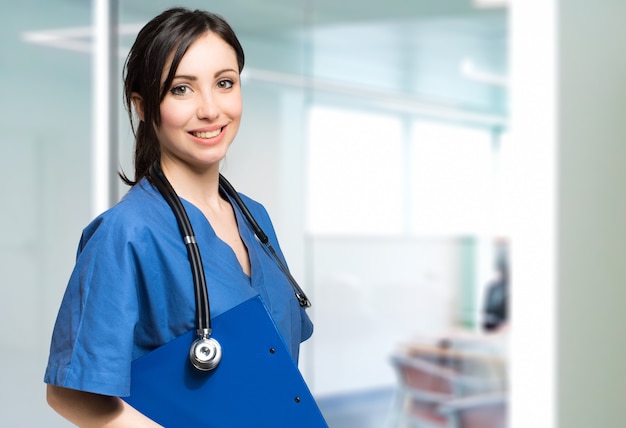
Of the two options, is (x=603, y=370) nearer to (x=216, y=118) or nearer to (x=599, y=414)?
(x=599, y=414)

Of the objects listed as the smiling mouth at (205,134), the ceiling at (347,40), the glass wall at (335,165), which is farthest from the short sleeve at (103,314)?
the ceiling at (347,40)

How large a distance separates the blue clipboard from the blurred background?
1681mm

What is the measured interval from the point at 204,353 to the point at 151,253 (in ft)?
0.33

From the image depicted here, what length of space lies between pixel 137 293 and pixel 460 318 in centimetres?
282

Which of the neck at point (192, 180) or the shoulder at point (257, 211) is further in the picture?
the shoulder at point (257, 211)

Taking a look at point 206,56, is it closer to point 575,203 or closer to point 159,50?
point 159,50

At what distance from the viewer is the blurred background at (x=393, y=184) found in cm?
267

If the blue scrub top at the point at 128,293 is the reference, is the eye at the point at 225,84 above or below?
above

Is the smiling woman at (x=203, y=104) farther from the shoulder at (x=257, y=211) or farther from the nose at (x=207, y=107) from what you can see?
the shoulder at (x=257, y=211)

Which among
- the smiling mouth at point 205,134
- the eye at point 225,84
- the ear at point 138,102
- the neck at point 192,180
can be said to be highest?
the eye at point 225,84

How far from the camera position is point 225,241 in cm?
88

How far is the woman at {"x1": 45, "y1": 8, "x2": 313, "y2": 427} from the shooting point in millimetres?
792

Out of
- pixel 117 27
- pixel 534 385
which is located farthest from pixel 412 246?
pixel 117 27

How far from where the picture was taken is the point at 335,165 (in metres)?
3.12
